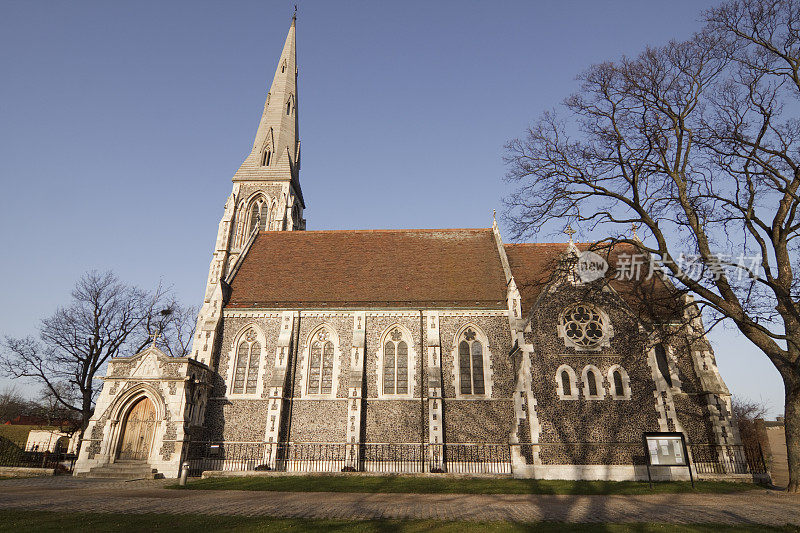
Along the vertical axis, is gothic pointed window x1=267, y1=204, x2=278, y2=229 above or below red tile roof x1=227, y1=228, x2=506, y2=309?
above

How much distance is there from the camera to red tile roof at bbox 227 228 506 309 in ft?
70.4

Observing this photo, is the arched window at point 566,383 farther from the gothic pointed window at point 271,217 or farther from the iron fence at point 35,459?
the iron fence at point 35,459

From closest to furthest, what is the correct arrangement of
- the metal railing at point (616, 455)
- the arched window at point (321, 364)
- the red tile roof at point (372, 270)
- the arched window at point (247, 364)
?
the metal railing at point (616, 455) < the arched window at point (321, 364) < the arched window at point (247, 364) < the red tile roof at point (372, 270)

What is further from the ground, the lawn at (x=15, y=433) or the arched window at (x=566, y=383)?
the arched window at (x=566, y=383)

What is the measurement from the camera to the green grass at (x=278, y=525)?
25.6ft

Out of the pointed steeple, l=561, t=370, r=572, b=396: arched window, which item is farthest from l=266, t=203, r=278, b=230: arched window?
Result: l=561, t=370, r=572, b=396: arched window

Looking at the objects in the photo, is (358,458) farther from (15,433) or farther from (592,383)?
(15,433)

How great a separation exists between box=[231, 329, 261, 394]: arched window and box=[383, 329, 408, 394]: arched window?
5909mm

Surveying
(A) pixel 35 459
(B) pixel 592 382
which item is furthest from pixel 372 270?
(A) pixel 35 459

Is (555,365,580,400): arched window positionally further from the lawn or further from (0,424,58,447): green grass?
the lawn

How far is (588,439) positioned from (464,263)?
33.3 ft

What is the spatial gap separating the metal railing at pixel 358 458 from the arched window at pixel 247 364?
252 cm

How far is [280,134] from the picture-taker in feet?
114

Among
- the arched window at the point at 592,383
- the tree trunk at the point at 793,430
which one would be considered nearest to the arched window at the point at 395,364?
the arched window at the point at 592,383
